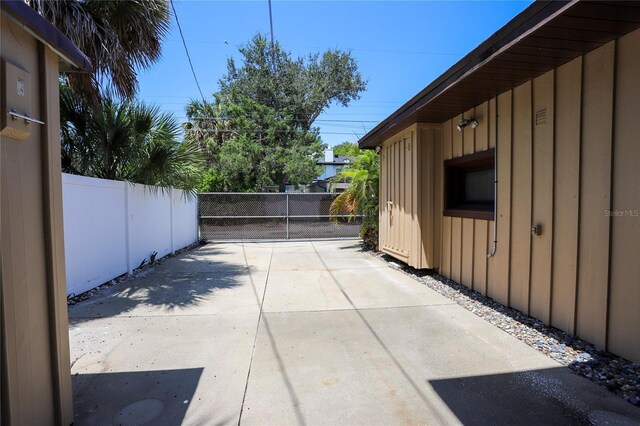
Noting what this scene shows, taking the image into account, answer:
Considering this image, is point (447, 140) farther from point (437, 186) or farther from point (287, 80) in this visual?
point (287, 80)

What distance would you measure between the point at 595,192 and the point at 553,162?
24.3 inches

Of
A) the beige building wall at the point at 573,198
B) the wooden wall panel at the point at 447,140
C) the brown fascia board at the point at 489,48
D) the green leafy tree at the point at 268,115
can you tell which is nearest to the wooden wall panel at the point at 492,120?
the beige building wall at the point at 573,198

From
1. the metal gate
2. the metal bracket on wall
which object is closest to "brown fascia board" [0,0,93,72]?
the metal bracket on wall

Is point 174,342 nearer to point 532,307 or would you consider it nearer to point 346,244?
point 532,307

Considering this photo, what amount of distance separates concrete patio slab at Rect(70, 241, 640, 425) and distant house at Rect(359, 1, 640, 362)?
76cm

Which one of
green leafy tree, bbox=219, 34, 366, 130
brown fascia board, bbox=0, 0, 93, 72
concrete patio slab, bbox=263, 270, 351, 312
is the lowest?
concrete patio slab, bbox=263, 270, 351, 312

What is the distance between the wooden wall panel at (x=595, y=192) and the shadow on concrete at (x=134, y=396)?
372 centimetres

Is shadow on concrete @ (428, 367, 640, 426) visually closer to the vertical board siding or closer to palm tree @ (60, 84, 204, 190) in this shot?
the vertical board siding

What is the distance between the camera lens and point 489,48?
397 centimetres

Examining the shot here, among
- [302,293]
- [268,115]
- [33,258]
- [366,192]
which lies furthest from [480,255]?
[268,115]

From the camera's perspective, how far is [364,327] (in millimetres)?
4094

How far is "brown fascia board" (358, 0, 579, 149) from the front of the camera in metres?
3.07

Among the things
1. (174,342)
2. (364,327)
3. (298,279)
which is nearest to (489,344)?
(364,327)

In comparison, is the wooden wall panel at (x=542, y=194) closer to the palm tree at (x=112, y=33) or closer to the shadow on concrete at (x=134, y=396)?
the shadow on concrete at (x=134, y=396)
